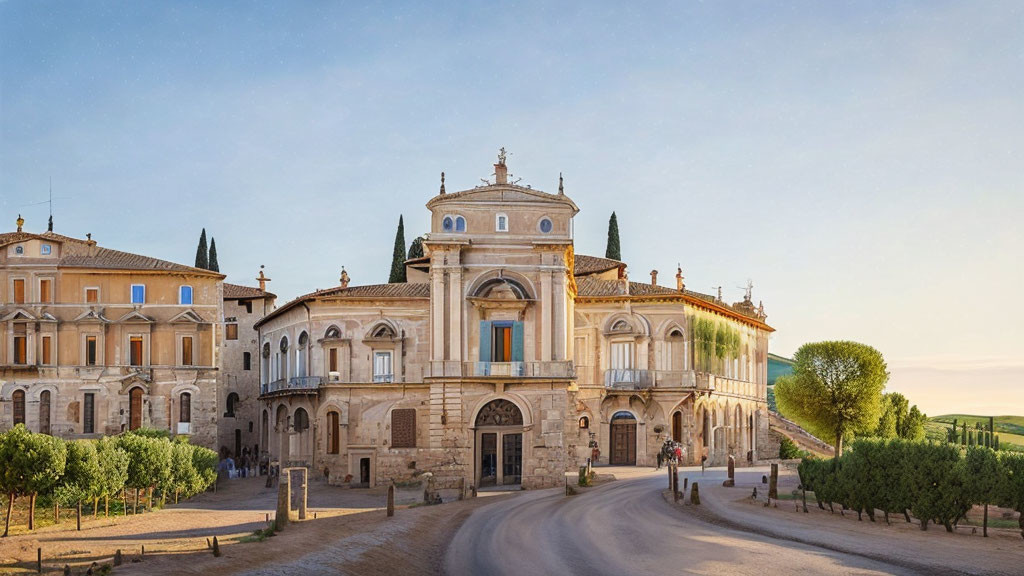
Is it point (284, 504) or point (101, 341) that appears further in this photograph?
point (101, 341)

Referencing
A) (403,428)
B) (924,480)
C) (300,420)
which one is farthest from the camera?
(300,420)

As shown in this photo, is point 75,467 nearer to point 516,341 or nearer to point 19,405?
point 516,341

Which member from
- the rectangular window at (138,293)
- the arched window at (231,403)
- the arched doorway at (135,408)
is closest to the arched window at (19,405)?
the arched doorway at (135,408)

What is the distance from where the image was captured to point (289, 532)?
3656 centimetres

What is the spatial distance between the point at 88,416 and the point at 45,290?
770 cm

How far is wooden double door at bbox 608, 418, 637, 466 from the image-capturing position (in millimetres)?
66312

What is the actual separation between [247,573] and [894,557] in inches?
696

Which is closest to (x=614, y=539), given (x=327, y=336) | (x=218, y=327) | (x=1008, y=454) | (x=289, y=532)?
(x=289, y=532)

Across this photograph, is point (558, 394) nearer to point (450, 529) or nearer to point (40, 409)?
point (450, 529)

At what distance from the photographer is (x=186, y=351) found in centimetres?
6588

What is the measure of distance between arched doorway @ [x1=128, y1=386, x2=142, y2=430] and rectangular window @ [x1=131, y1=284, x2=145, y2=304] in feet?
16.6

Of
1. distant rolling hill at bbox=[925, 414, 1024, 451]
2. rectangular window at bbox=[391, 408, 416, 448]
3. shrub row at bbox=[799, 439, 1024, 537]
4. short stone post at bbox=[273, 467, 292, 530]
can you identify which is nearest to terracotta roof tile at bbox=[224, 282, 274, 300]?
rectangular window at bbox=[391, 408, 416, 448]

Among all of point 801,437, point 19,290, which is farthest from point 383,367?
point 801,437

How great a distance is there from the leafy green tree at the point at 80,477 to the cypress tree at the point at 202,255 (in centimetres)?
4407
